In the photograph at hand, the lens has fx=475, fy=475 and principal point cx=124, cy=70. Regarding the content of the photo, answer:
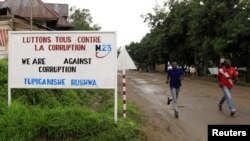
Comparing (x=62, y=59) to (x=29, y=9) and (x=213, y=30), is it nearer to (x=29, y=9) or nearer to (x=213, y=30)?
(x=213, y=30)

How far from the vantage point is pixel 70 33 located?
11.5 meters

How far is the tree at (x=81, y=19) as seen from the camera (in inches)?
3278

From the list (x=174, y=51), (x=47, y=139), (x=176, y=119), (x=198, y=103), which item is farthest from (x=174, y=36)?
(x=47, y=139)

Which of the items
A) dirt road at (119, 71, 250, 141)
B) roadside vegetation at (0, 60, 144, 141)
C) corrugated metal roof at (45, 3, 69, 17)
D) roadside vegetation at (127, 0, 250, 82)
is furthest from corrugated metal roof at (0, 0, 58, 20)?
roadside vegetation at (0, 60, 144, 141)

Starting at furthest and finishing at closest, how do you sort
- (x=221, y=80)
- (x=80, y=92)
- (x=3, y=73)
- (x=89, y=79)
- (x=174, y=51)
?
1. (x=174, y=51)
2. (x=80, y=92)
3. (x=221, y=80)
4. (x=3, y=73)
5. (x=89, y=79)

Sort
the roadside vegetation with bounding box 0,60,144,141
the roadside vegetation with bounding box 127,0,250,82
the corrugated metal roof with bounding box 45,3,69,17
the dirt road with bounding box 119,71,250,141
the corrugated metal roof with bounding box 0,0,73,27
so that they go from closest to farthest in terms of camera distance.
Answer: the roadside vegetation with bounding box 0,60,144,141, the dirt road with bounding box 119,71,250,141, the roadside vegetation with bounding box 127,0,250,82, the corrugated metal roof with bounding box 0,0,73,27, the corrugated metal roof with bounding box 45,3,69,17

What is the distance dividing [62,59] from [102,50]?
3.32 feet

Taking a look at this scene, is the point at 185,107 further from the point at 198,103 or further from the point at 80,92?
the point at 80,92

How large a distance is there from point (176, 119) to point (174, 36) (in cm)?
4967

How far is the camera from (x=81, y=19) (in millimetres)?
90562

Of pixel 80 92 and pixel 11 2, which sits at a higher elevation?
pixel 11 2

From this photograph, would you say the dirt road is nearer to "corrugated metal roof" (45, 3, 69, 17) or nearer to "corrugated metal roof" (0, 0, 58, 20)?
"corrugated metal roof" (0, 0, 58, 20)

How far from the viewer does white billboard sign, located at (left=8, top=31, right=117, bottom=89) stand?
11.4 m

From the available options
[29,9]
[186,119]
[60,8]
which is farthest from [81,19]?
[186,119]
